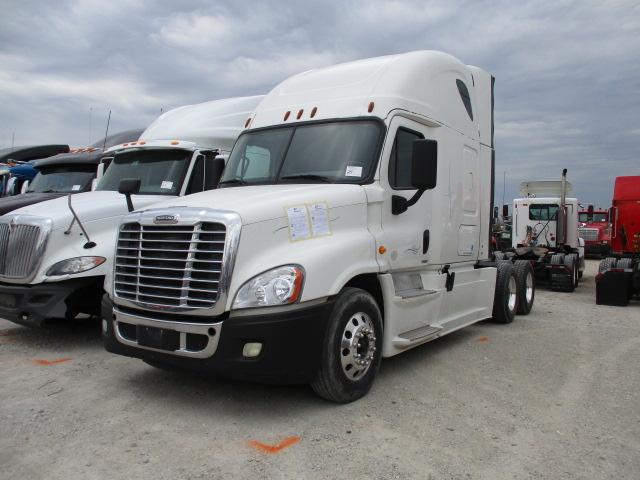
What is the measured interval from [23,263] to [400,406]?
4.54 meters

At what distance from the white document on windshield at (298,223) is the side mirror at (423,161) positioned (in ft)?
3.95

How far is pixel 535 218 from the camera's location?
16703 mm

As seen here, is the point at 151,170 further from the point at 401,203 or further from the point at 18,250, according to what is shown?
the point at 401,203

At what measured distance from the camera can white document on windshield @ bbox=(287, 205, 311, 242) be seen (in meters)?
4.37

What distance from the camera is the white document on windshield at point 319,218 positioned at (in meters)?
4.49

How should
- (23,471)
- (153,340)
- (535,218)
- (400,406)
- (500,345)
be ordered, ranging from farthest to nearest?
(535,218) → (500,345) → (400,406) → (153,340) → (23,471)

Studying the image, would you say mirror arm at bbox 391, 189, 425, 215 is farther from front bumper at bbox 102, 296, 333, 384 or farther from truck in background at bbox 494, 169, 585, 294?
truck in background at bbox 494, 169, 585, 294

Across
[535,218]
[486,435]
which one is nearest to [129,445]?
[486,435]

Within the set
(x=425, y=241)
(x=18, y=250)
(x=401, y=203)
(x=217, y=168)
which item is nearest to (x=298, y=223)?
(x=401, y=203)

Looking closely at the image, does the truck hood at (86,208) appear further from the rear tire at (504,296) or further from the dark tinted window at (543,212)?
the dark tinted window at (543,212)

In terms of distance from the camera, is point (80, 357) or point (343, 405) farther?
point (80, 357)

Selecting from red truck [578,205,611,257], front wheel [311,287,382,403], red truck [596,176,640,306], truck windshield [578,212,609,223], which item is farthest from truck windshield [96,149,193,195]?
truck windshield [578,212,609,223]

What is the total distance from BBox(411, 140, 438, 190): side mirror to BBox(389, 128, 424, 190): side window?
0.77ft

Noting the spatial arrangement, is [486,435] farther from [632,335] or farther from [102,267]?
[632,335]
